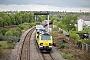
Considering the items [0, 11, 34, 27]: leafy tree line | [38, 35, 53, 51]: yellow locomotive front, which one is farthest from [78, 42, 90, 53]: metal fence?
[0, 11, 34, 27]: leafy tree line

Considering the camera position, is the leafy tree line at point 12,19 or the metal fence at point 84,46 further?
the leafy tree line at point 12,19

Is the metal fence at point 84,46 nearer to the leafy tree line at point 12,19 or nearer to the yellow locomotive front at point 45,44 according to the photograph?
the yellow locomotive front at point 45,44

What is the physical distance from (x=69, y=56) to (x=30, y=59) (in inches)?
173

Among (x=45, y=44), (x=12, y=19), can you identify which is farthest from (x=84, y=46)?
(x=12, y=19)

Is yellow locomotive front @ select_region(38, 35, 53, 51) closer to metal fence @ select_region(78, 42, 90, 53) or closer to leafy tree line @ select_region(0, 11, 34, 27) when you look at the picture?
metal fence @ select_region(78, 42, 90, 53)

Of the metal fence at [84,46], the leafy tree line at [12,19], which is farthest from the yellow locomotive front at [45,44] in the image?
the leafy tree line at [12,19]

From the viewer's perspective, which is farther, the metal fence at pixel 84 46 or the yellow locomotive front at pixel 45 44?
the yellow locomotive front at pixel 45 44

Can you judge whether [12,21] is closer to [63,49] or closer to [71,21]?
[71,21]

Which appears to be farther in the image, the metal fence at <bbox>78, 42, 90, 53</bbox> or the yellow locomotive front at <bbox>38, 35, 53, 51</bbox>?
the yellow locomotive front at <bbox>38, 35, 53, 51</bbox>

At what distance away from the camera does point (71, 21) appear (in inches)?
2039

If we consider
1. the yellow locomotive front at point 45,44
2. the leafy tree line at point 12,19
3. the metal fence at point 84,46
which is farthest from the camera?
the leafy tree line at point 12,19

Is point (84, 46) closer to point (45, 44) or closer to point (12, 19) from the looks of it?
point (45, 44)

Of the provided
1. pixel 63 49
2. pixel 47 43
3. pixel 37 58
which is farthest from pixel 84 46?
pixel 37 58

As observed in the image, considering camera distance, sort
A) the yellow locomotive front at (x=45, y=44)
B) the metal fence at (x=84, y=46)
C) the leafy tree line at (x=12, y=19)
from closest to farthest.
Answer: the metal fence at (x=84, y=46)
the yellow locomotive front at (x=45, y=44)
the leafy tree line at (x=12, y=19)
